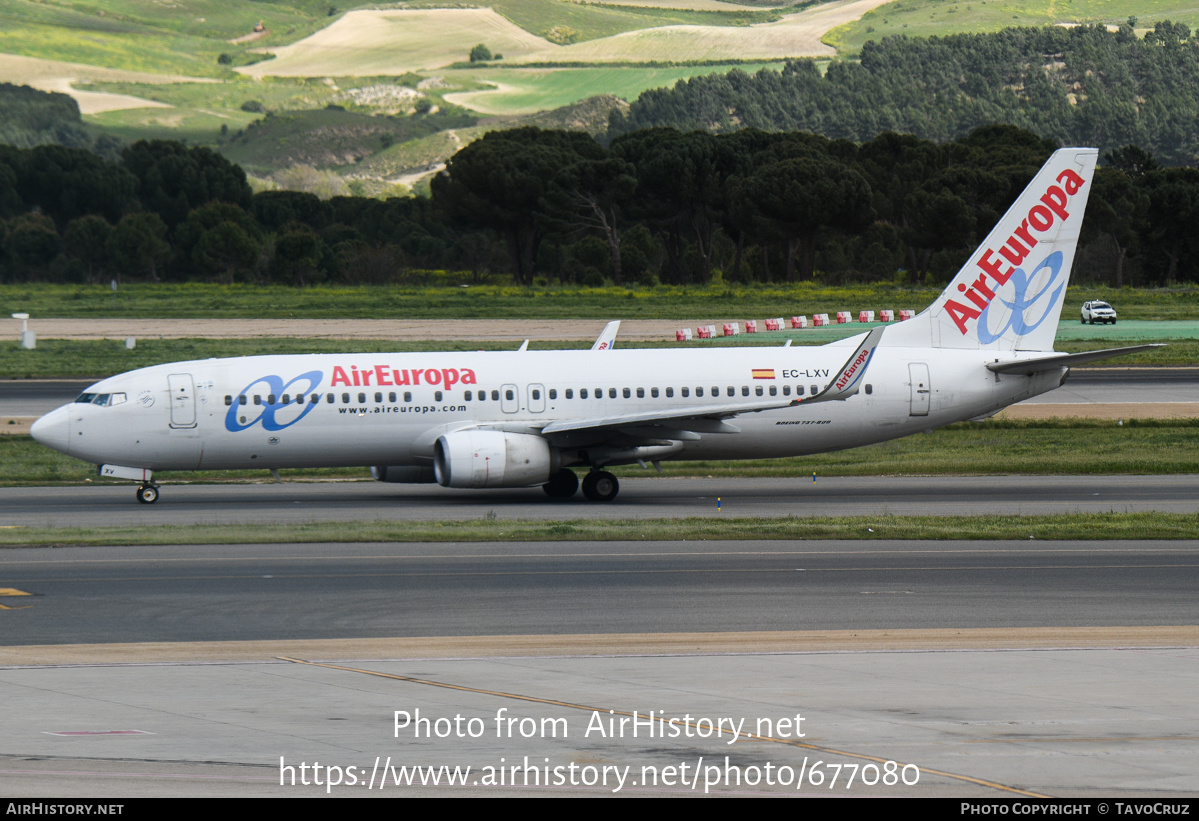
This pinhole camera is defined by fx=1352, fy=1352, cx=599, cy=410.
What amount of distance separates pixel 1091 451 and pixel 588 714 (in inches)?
1186

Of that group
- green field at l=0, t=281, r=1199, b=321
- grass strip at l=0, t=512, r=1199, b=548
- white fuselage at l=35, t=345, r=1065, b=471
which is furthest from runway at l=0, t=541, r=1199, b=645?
green field at l=0, t=281, r=1199, b=321

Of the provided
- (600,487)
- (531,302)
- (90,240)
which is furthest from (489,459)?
(90,240)

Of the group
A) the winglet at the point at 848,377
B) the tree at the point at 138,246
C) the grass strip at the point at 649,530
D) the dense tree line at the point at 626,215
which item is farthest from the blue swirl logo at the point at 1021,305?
the tree at the point at 138,246

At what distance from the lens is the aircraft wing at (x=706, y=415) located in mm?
31330

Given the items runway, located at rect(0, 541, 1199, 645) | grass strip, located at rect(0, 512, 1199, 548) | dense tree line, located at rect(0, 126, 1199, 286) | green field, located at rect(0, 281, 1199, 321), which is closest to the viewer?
runway, located at rect(0, 541, 1199, 645)

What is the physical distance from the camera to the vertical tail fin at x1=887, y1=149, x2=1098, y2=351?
3500 centimetres

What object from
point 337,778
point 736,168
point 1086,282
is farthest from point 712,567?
point 1086,282

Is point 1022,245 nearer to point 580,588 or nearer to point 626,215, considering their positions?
point 580,588

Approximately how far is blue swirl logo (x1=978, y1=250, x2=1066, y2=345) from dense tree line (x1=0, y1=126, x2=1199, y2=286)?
78.5 meters

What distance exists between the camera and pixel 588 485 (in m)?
32.9

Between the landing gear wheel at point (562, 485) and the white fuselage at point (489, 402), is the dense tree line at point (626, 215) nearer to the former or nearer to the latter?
the white fuselage at point (489, 402)

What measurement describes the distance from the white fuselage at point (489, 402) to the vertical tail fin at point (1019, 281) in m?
0.66

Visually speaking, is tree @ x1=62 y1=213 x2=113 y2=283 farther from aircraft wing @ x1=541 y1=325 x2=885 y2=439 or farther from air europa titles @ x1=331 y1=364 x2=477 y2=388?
aircraft wing @ x1=541 y1=325 x2=885 y2=439

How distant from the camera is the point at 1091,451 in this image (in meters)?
39.6
